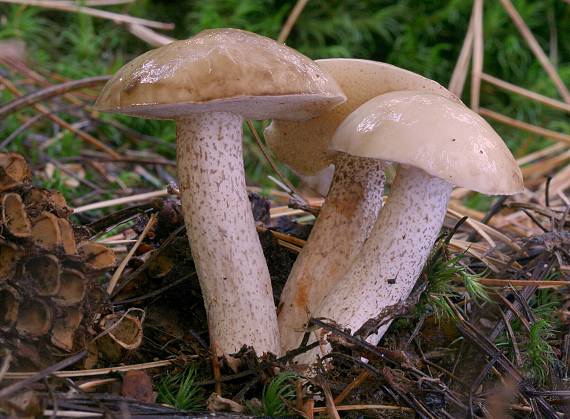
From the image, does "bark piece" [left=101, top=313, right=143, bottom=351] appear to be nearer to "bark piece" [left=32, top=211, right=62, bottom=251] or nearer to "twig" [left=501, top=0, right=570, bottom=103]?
"bark piece" [left=32, top=211, right=62, bottom=251]

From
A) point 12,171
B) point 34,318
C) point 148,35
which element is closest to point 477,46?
point 148,35

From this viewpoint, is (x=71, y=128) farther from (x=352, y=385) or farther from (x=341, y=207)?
(x=352, y=385)

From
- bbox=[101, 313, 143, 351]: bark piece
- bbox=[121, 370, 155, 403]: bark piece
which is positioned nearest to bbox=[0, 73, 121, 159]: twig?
bbox=[101, 313, 143, 351]: bark piece

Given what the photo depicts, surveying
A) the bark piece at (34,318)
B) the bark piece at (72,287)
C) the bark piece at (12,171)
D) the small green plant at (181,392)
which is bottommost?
the small green plant at (181,392)

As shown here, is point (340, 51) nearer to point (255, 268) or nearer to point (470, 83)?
point (470, 83)

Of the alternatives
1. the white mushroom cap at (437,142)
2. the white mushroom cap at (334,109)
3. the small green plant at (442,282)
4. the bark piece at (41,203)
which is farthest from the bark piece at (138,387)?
the white mushroom cap at (334,109)

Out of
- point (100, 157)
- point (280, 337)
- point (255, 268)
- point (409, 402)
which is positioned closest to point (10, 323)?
point (255, 268)

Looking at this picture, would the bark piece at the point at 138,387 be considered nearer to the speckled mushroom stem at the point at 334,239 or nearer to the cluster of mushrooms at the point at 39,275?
the cluster of mushrooms at the point at 39,275
